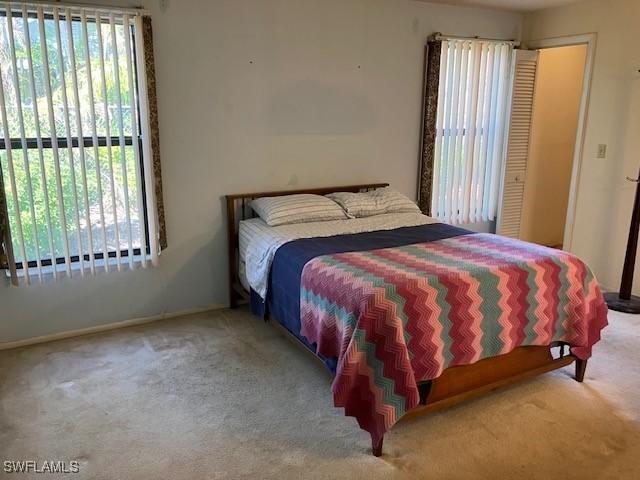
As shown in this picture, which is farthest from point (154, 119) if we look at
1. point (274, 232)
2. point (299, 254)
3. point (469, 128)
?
point (469, 128)

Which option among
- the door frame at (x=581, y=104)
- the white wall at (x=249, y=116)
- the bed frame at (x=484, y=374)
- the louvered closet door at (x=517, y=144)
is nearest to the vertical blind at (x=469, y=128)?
the louvered closet door at (x=517, y=144)

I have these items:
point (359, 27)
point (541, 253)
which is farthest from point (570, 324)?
point (359, 27)

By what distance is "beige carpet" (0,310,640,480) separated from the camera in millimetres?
2168

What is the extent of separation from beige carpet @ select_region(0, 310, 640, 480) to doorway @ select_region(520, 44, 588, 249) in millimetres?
2251

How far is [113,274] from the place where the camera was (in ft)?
11.3

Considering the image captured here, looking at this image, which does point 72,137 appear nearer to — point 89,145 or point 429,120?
point 89,145

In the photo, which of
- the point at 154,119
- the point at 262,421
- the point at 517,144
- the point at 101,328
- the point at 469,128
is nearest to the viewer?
the point at 262,421

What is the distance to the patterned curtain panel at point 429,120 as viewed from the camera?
423 centimetres

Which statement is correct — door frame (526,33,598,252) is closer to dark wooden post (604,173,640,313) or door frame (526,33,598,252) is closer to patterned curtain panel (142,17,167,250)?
dark wooden post (604,173,640,313)

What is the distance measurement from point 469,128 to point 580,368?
8.06 ft

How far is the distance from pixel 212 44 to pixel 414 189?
2.09m

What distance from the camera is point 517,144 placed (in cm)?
477

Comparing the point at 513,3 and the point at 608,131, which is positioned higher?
the point at 513,3

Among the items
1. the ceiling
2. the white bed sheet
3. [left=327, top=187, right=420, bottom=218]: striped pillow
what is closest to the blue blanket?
the white bed sheet
